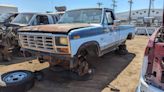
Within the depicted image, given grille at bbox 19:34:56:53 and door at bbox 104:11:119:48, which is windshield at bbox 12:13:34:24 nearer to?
grille at bbox 19:34:56:53

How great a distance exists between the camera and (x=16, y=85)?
4.24 metres

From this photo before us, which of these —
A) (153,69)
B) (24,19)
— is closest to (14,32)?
(24,19)

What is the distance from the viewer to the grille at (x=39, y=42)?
4.52m

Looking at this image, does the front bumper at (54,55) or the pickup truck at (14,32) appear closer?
the front bumper at (54,55)

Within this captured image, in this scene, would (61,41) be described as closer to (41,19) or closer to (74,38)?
(74,38)

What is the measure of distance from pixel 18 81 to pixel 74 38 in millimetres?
1631

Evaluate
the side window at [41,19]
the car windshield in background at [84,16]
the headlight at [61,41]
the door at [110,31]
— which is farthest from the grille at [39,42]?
the side window at [41,19]

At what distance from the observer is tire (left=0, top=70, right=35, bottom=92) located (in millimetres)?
4223

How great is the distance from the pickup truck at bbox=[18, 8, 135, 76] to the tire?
2.08ft

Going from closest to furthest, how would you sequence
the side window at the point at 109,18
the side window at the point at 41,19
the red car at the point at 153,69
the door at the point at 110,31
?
the red car at the point at 153,69
the door at the point at 110,31
the side window at the point at 109,18
the side window at the point at 41,19

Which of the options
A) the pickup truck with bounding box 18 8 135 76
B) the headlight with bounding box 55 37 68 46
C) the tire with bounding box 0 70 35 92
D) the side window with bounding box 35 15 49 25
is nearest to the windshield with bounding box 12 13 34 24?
Answer: the side window with bounding box 35 15 49 25

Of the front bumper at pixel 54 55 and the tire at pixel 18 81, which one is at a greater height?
the front bumper at pixel 54 55

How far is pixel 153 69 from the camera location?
2.69 metres

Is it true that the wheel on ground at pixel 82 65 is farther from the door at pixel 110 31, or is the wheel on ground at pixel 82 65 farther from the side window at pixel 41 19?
the side window at pixel 41 19
